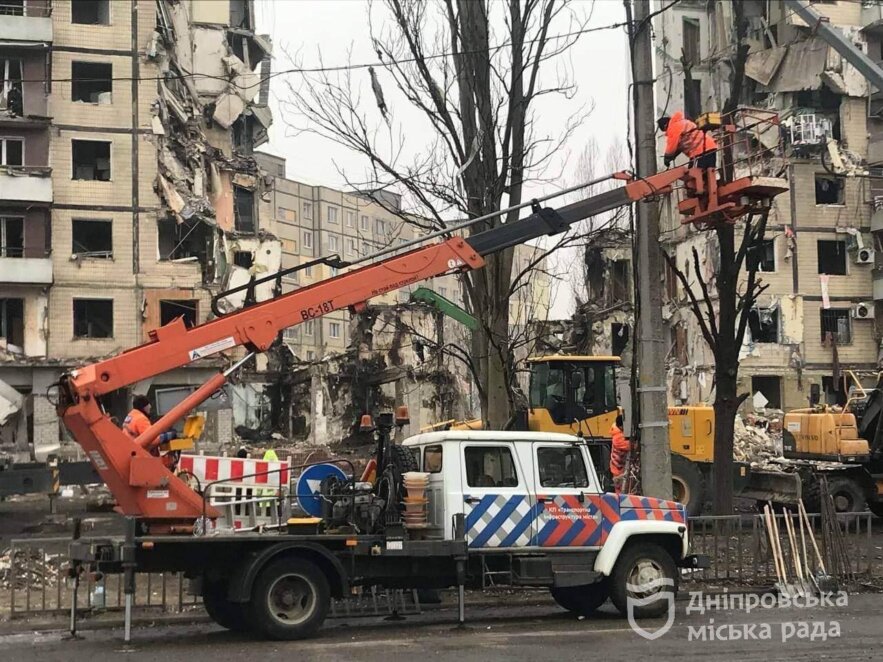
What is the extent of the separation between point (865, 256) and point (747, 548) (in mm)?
35780

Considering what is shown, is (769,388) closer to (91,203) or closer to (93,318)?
(93,318)

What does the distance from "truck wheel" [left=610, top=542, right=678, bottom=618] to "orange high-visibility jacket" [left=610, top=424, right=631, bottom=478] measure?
4.27 metres

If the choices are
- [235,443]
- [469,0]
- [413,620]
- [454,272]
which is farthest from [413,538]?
[235,443]

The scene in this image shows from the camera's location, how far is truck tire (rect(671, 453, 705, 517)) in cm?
2055

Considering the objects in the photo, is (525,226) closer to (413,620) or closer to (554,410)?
(413,620)

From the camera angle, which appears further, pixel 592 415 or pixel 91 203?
pixel 91 203

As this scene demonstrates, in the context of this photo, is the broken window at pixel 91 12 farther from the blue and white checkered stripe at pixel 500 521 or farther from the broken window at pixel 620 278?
the blue and white checkered stripe at pixel 500 521

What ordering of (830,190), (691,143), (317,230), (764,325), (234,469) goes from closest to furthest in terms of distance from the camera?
(234,469) < (691,143) < (764,325) < (830,190) < (317,230)

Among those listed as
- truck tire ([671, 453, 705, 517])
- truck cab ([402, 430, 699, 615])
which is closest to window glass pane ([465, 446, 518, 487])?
truck cab ([402, 430, 699, 615])

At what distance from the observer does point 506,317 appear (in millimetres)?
17422

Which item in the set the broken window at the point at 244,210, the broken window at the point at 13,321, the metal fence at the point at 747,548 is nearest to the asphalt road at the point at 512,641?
A: the metal fence at the point at 747,548

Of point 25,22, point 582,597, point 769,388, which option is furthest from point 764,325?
point 582,597

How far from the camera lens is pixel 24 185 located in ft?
129

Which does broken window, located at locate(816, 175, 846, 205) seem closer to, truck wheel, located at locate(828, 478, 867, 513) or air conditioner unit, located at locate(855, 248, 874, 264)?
air conditioner unit, located at locate(855, 248, 874, 264)
